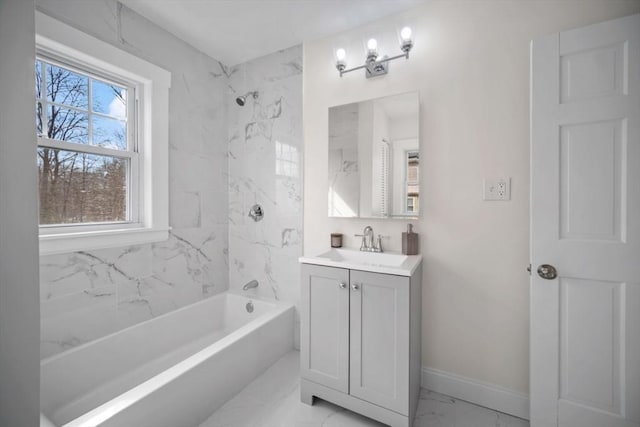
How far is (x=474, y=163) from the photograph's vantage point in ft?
5.57

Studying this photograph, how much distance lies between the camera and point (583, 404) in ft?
4.48

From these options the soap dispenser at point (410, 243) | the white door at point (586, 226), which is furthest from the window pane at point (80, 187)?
the white door at point (586, 226)

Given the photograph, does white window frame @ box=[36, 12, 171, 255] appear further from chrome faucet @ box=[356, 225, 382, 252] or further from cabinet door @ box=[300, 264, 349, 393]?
chrome faucet @ box=[356, 225, 382, 252]

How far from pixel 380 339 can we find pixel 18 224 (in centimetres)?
150

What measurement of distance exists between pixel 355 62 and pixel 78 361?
8.59 feet

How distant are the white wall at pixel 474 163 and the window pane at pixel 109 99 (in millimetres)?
1786

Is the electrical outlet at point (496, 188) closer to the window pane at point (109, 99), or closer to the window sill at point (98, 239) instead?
the window sill at point (98, 239)

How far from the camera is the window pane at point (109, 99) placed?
1.87 metres

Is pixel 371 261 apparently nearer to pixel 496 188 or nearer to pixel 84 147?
pixel 496 188

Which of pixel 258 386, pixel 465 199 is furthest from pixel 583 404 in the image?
pixel 258 386

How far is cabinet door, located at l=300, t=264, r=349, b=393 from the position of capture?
1.60 metres

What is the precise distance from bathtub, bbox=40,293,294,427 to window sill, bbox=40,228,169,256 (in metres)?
0.58

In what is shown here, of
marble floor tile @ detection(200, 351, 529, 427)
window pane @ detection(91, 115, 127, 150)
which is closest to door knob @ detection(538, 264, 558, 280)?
marble floor tile @ detection(200, 351, 529, 427)

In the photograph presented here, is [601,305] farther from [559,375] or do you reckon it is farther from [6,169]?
[6,169]
